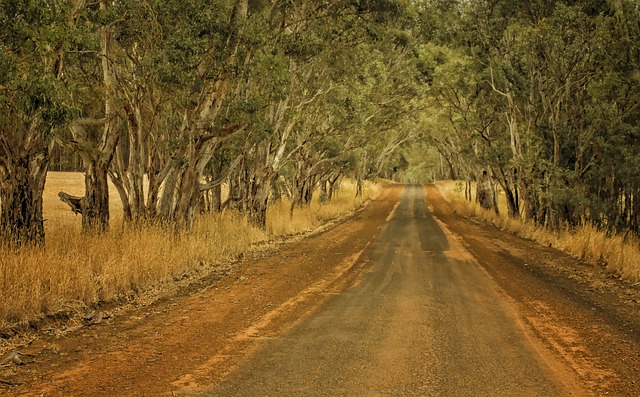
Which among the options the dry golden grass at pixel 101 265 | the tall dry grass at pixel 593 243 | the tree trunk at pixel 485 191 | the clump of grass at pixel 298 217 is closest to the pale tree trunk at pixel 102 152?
the dry golden grass at pixel 101 265

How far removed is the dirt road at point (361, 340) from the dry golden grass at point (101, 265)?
73cm

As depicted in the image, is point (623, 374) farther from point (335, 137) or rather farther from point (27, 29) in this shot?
point (335, 137)

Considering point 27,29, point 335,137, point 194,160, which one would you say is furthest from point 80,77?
point 335,137

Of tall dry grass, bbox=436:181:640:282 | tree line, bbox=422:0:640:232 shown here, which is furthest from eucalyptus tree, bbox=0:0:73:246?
tree line, bbox=422:0:640:232

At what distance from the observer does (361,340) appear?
6547 mm

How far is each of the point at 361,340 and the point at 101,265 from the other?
15.8ft

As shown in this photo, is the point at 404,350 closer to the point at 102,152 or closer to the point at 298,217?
the point at 102,152

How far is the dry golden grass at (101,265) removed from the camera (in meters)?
7.15

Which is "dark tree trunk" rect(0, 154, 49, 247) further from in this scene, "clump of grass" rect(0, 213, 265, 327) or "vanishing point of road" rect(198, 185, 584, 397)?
"vanishing point of road" rect(198, 185, 584, 397)

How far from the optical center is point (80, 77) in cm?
1302

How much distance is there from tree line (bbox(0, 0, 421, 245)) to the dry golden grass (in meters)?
0.76

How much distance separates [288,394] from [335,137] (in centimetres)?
2186

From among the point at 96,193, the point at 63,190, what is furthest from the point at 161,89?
the point at 63,190

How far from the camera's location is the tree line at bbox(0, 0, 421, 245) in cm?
785
